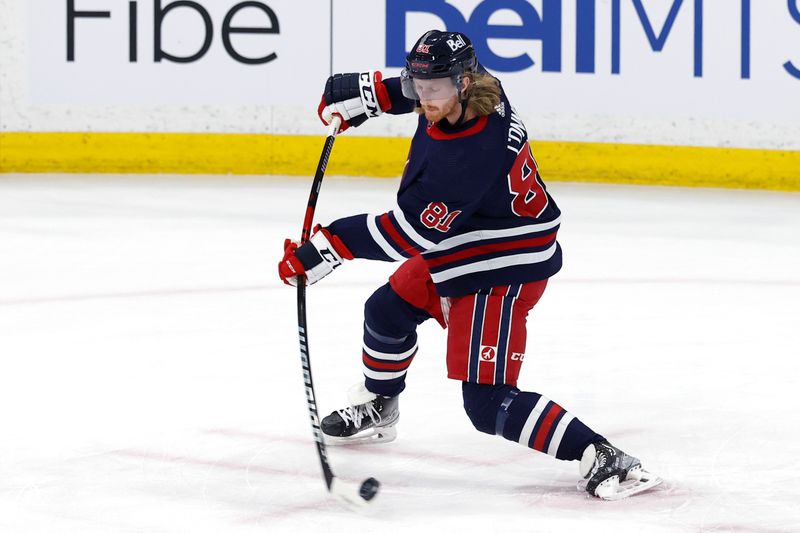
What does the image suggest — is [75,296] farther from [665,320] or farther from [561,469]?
[561,469]

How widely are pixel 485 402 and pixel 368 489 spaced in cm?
27

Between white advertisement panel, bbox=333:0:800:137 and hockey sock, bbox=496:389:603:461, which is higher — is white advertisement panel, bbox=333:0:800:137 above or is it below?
above

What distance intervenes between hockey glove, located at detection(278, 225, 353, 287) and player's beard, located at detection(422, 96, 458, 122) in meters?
0.27

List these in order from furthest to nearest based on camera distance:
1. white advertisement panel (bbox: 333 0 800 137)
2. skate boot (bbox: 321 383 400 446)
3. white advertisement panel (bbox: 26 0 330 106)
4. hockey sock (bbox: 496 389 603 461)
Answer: white advertisement panel (bbox: 26 0 330 106)
white advertisement panel (bbox: 333 0 800 137)
skate boot (bbox: 321 383 400 446)
hockey sock (bbox: 496 389 603 461)

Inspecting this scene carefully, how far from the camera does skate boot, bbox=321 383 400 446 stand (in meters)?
2.78

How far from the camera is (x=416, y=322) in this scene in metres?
2.68

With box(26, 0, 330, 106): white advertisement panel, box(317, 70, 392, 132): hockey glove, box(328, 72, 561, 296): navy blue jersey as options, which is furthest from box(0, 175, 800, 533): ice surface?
box(26, 0, 330, 106): white advertisement panel

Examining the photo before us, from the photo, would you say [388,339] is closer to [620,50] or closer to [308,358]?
[308,358]

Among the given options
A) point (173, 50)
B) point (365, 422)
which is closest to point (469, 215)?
point (365, 422)

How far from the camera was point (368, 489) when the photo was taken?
2.34 meters

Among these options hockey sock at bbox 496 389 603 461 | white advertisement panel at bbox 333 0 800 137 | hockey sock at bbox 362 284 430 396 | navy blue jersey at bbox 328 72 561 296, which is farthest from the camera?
white advertisement panel at bbox 333 0 800 137

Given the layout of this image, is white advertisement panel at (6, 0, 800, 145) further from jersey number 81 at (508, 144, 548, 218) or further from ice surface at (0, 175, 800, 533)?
jersey number 81 at (508, 144, 548, 218)

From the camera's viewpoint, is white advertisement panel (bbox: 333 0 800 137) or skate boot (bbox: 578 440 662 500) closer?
skate boot (bbox: 578 440 662 500)

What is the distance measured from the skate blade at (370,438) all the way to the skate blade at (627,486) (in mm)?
543
